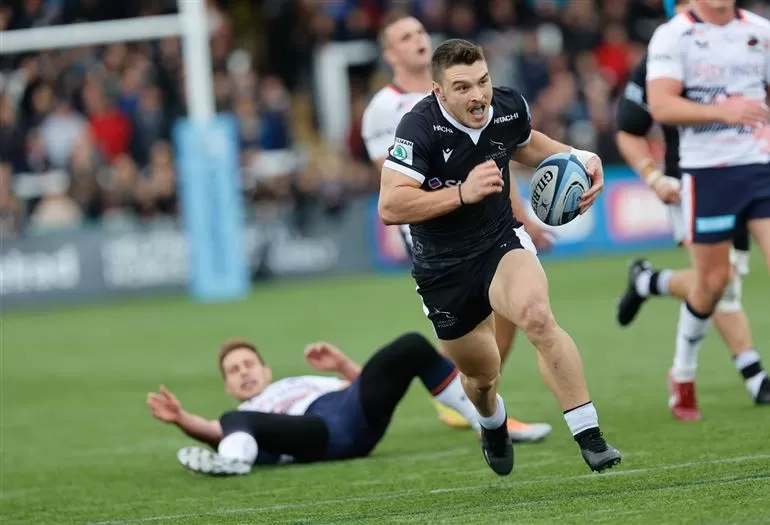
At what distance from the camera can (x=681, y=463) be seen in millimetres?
7305

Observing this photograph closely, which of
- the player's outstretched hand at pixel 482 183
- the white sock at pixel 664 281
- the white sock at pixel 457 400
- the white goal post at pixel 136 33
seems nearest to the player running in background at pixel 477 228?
the player's outstretched hand at pixel 482 183

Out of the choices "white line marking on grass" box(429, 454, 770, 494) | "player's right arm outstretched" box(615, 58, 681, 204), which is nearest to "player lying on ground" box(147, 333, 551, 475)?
"white line marking on grass" box(429, 454, 770, 494)

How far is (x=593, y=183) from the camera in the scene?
7.17 m

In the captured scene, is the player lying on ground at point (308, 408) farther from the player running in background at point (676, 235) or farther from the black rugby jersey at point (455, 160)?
the player running in background at point (676, 235)

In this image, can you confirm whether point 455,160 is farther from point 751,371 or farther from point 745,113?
point 751,371

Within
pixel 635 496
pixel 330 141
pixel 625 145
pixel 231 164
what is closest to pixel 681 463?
pixel 635 496

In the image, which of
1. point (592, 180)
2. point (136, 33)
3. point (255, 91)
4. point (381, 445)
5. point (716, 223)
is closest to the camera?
point (592, 180)

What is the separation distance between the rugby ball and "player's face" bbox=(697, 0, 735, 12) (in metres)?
1.83

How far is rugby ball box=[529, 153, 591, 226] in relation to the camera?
7.11 meters

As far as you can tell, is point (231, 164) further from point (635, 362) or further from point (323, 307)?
point (635, 362)

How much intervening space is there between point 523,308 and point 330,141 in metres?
17.7

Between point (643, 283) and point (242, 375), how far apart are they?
112 inches

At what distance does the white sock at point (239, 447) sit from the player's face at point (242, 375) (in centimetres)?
55

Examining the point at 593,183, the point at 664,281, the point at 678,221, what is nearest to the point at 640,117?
the point at 678,221
